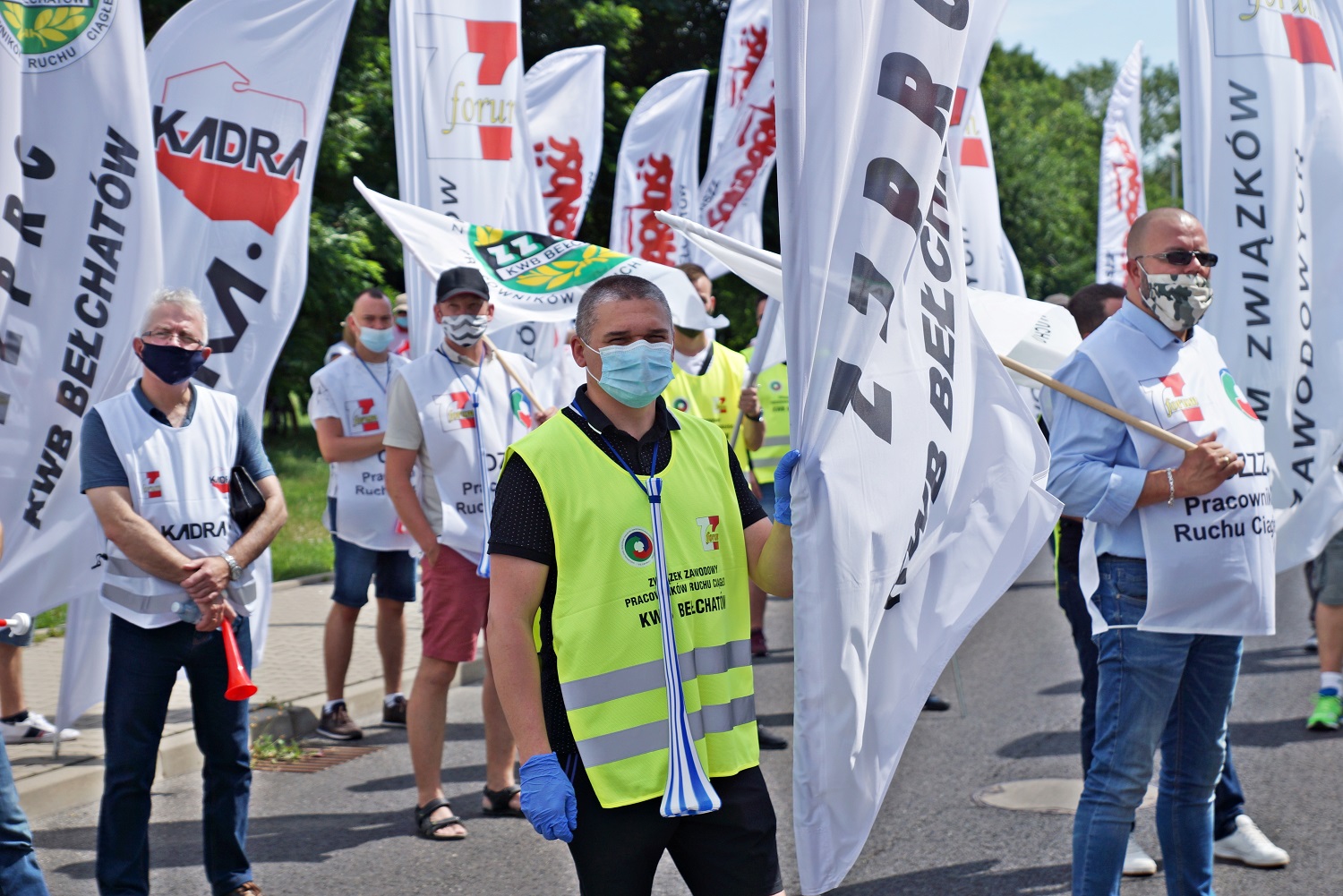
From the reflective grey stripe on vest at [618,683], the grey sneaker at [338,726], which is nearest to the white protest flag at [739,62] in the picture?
the grey sneaker at [338,726]

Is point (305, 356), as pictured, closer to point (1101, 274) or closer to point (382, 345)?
point (1101, 274)

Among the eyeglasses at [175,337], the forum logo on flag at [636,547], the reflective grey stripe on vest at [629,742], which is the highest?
the eyeglasses at [175,337]

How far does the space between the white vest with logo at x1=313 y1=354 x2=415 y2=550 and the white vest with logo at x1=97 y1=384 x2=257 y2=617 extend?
2849 millimetres

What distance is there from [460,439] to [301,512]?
40.5 feet

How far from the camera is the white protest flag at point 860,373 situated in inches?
108

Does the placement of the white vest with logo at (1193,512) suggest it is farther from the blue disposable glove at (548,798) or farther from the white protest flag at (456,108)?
the white protest flag at (456,108)

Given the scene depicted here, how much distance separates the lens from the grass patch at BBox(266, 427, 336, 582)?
1360 centimetres

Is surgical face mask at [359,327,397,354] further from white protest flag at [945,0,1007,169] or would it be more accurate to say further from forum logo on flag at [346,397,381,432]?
white protest flag at [945,0,1007,169]

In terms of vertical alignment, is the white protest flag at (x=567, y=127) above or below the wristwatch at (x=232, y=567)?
above

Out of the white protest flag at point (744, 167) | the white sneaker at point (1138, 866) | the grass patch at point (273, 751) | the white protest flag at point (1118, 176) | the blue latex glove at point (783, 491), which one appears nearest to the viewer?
the blue latex glove at point (783, 491)

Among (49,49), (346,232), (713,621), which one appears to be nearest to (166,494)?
(49,49)

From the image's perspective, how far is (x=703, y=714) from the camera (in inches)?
123

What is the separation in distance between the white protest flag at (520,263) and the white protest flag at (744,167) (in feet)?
18.9

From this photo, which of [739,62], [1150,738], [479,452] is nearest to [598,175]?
[739,62]
